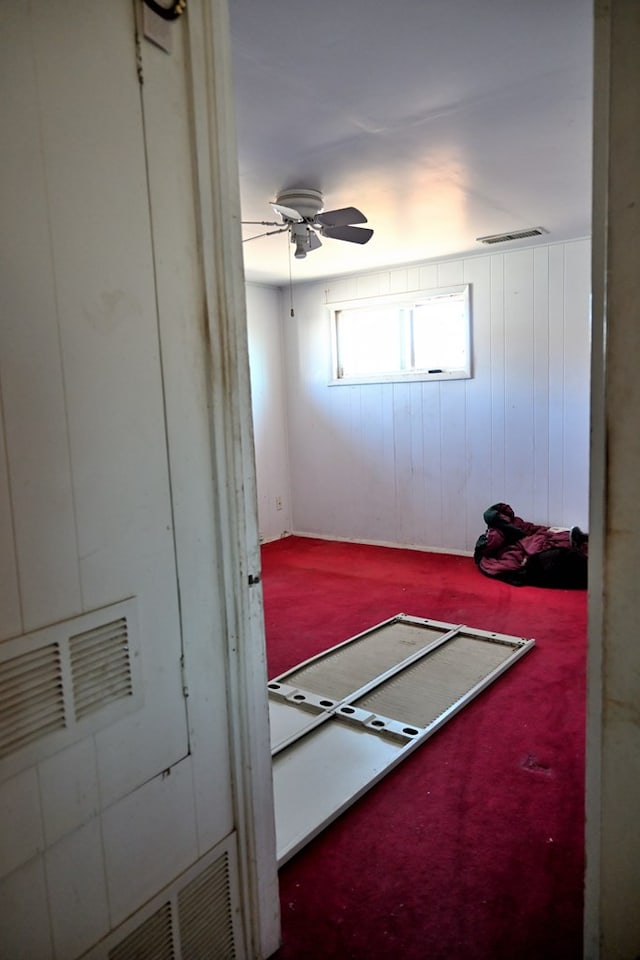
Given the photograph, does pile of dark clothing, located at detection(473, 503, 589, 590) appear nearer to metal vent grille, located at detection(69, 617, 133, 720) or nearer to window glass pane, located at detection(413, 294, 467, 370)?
window glass pane, located at detection(413, 294, 467, 370)

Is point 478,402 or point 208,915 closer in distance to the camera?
point 208,915

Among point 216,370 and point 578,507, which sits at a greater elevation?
point 216,370

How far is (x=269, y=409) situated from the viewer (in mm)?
5887

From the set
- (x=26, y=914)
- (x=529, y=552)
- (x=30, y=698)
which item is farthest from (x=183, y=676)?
(x=529, y=552)

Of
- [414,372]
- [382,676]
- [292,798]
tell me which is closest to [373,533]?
[414,372]

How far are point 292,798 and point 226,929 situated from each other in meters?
0.67

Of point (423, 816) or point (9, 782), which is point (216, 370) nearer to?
point (9, 782)

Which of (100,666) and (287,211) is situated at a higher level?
(287,211)

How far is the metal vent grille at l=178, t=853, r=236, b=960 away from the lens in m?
1.27

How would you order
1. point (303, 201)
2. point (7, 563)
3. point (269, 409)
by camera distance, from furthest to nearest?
point (269, 409) < point (303, 201) < point (7, 563)

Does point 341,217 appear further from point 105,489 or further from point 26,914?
point 26,914

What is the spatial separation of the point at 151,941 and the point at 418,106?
2576mm

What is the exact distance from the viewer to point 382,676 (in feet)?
9.41

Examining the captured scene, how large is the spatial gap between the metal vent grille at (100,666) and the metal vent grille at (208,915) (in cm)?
49
